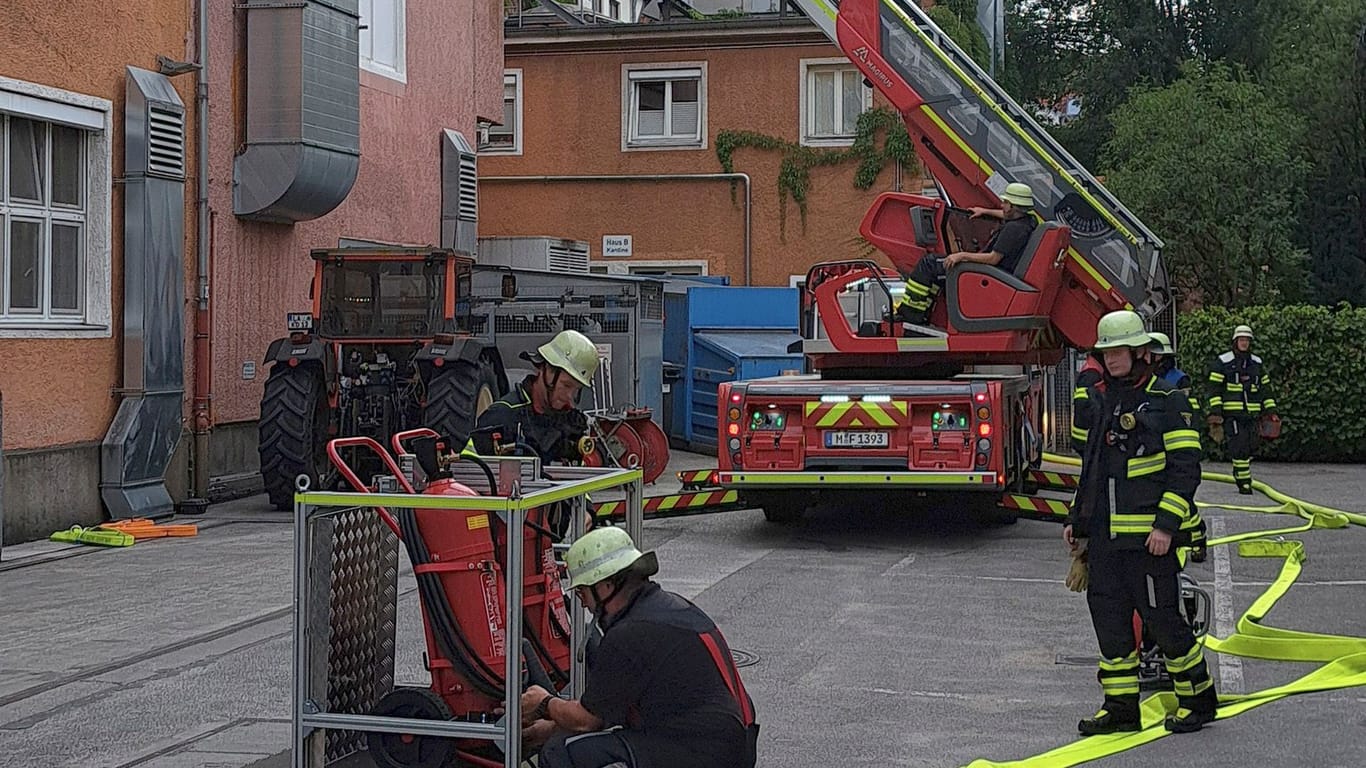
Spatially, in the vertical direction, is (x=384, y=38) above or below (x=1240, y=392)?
above

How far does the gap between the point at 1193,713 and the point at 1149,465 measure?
1.10m

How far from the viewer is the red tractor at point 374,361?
51.7 feet

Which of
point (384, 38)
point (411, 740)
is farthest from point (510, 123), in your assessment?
point (411, 740)

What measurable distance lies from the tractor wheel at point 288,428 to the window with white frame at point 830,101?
1442 cm

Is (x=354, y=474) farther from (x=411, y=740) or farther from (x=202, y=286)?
(x=202, y=286)

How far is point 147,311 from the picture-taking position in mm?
Answer: 15609

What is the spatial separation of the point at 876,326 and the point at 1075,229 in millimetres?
1815

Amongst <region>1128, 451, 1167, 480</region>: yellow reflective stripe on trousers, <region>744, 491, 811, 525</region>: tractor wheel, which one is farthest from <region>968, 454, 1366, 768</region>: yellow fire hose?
<region>744, 491, 811, 525</region>: tractor wheel

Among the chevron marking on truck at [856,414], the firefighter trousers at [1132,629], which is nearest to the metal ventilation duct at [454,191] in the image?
the chevron marking on truck at [856,414]

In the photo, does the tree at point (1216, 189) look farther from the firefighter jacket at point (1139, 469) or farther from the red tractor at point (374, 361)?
the firefighter jacket at point (1139, 469)

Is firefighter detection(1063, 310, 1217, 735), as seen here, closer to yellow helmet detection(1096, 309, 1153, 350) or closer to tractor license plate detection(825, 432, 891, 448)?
yellow helmet detection(1096, 309, 1153, 350)

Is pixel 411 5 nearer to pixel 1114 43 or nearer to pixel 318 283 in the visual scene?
pixel 318 283

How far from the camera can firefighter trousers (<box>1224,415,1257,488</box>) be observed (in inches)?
720

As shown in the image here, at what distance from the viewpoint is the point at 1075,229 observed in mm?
14383
